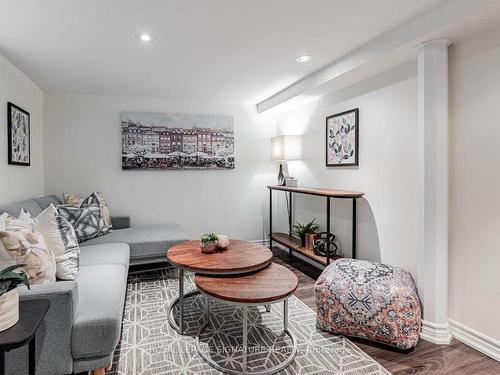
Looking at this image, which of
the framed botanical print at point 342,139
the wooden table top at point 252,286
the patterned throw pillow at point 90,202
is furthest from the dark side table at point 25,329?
the framed botanical print at point 342,139

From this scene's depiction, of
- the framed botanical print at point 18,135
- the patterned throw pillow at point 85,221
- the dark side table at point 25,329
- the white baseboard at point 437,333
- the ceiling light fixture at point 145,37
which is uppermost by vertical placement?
the ceiling light fixture at point 145,37

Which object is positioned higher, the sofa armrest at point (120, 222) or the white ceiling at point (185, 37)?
the white ceiling at point (185, 37)

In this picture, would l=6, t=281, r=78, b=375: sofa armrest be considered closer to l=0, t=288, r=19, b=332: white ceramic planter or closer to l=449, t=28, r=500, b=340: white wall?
l=0, t=288, r=19, b=332: white ceramic planter

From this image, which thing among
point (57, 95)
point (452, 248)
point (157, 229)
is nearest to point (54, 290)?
point (157, 229)

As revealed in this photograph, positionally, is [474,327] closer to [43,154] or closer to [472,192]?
[472,192]

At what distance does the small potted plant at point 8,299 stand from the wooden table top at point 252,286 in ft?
3.26

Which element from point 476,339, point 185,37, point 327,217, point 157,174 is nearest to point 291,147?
point 327,217

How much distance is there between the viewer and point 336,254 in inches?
137

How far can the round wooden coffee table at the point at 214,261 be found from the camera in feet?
7.36

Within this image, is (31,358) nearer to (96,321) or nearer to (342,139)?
(96,321)

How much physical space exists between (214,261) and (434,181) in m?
→ 1.70

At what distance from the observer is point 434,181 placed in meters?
2.18

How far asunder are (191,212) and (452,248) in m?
3.28

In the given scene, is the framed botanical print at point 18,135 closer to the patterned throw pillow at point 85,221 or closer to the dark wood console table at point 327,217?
the patterned throw pillow at point 85,221
